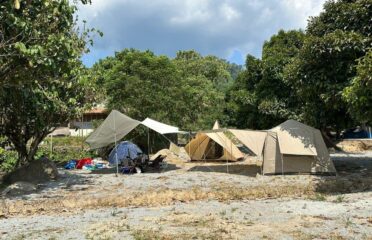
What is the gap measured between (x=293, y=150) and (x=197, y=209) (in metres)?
7.78

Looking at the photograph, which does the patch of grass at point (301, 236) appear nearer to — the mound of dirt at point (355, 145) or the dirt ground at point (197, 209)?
the dirt ground at point (197, 209)

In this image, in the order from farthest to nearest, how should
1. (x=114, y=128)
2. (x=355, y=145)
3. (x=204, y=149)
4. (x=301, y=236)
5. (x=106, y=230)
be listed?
(x=355, y=145), (x=204, y=149), (x=114, y=128), (x=106, y=230), (x=301, y=236)

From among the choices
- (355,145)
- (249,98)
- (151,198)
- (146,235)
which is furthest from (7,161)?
(355,145)

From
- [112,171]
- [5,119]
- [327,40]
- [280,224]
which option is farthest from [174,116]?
[280,224]

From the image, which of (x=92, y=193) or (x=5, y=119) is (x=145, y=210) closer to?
(x=92, y=193)

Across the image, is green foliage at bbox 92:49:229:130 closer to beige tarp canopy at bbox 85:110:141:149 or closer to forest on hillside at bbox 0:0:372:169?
forest on hillside at bbox 0:0:372:169

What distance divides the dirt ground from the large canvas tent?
0.80 meters

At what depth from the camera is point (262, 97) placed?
2236 cm

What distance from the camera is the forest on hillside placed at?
11.4 metres

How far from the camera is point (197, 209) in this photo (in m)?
9.54

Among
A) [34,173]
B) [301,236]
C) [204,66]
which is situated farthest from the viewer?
[204,66]

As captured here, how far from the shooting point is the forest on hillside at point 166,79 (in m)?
11.4

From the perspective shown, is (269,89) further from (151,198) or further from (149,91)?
(151,198)

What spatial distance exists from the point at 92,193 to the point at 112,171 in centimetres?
692
